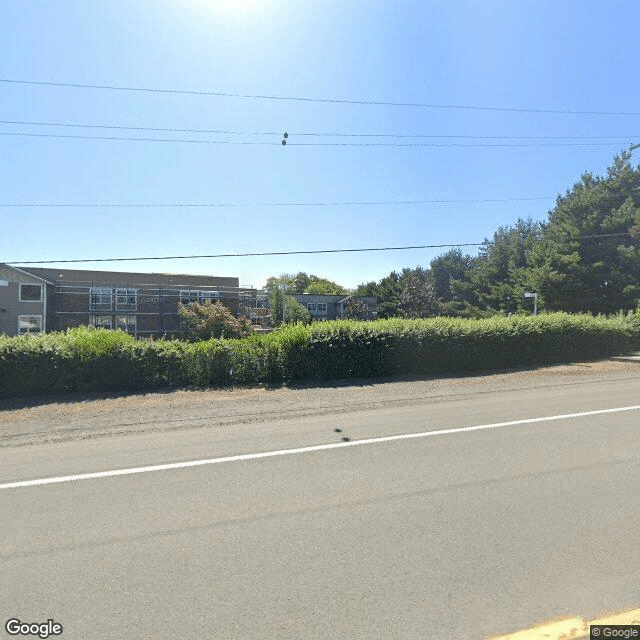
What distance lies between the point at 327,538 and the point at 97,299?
4243 centimetres

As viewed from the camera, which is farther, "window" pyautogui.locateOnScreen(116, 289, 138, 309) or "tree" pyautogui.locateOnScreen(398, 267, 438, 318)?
"tree" pyautogui.locateOnScreen(398, 267, 438, 318)

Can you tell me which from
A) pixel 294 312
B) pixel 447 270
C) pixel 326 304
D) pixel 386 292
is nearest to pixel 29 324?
pixel 294 312

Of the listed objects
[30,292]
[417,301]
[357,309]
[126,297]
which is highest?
[417,301]

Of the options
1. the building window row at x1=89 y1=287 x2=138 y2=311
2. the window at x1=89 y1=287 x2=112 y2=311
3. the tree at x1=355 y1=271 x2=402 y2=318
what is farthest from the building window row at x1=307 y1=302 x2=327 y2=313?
the window at x1=89 y1=287 x2=112 y2=311

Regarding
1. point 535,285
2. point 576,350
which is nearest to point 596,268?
point 535,285

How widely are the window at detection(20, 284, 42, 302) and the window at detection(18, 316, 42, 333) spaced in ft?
4.94

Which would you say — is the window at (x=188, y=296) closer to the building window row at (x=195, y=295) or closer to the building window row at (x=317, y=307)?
the building window row at (x=195, y=295)

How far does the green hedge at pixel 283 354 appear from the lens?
11.3 meters

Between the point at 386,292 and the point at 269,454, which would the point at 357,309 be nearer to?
the point at 386,292

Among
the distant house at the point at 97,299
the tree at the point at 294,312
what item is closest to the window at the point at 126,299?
the distant house at the point at 97,299

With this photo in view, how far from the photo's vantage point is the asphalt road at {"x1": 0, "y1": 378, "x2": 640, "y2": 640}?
256cm

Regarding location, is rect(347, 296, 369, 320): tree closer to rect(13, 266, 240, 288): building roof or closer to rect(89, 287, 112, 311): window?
rect(13, 266, 240, 288): building roof

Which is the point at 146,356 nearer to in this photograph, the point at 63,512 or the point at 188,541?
the point at 63,512

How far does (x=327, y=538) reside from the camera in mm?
3449
